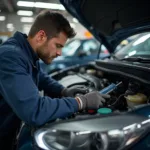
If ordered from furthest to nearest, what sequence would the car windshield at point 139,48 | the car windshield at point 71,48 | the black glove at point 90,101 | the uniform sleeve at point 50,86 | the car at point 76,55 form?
the car windshield at point 71,48 → the car at point 76,55 → the car windshield at point 139,48 → the uniform sleeve at point 50,86 → the black glove at point 90,101

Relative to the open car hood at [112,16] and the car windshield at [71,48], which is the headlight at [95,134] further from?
the car windshield at [71,48]

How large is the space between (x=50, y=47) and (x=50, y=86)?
626 millimetres

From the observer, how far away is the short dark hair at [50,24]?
1.38 metres

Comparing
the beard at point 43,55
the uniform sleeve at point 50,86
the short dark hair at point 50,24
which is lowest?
the uniform sleeve at point 50,86

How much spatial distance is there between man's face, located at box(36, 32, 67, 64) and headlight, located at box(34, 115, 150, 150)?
53 cm

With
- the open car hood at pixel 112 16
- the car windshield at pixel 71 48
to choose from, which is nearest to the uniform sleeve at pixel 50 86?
the open car hood at pixel 112 16

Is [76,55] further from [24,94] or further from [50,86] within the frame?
[24,94]

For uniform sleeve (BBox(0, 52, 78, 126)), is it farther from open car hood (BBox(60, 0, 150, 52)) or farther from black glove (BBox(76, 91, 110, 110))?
open car hood (BBox(60, 0, 150, 52))

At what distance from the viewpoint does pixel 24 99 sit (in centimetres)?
112

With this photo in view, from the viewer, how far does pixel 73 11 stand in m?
2.28

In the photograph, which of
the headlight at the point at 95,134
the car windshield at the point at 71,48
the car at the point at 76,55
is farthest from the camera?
the car windshield at the point at 71,48

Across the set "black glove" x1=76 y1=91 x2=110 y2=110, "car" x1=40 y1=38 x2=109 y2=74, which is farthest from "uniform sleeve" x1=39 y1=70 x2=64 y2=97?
"car" x1=40 y1=38 x2=109 y2=74

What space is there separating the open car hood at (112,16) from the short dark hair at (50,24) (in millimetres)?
705

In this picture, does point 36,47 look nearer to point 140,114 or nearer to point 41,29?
point 41,29
